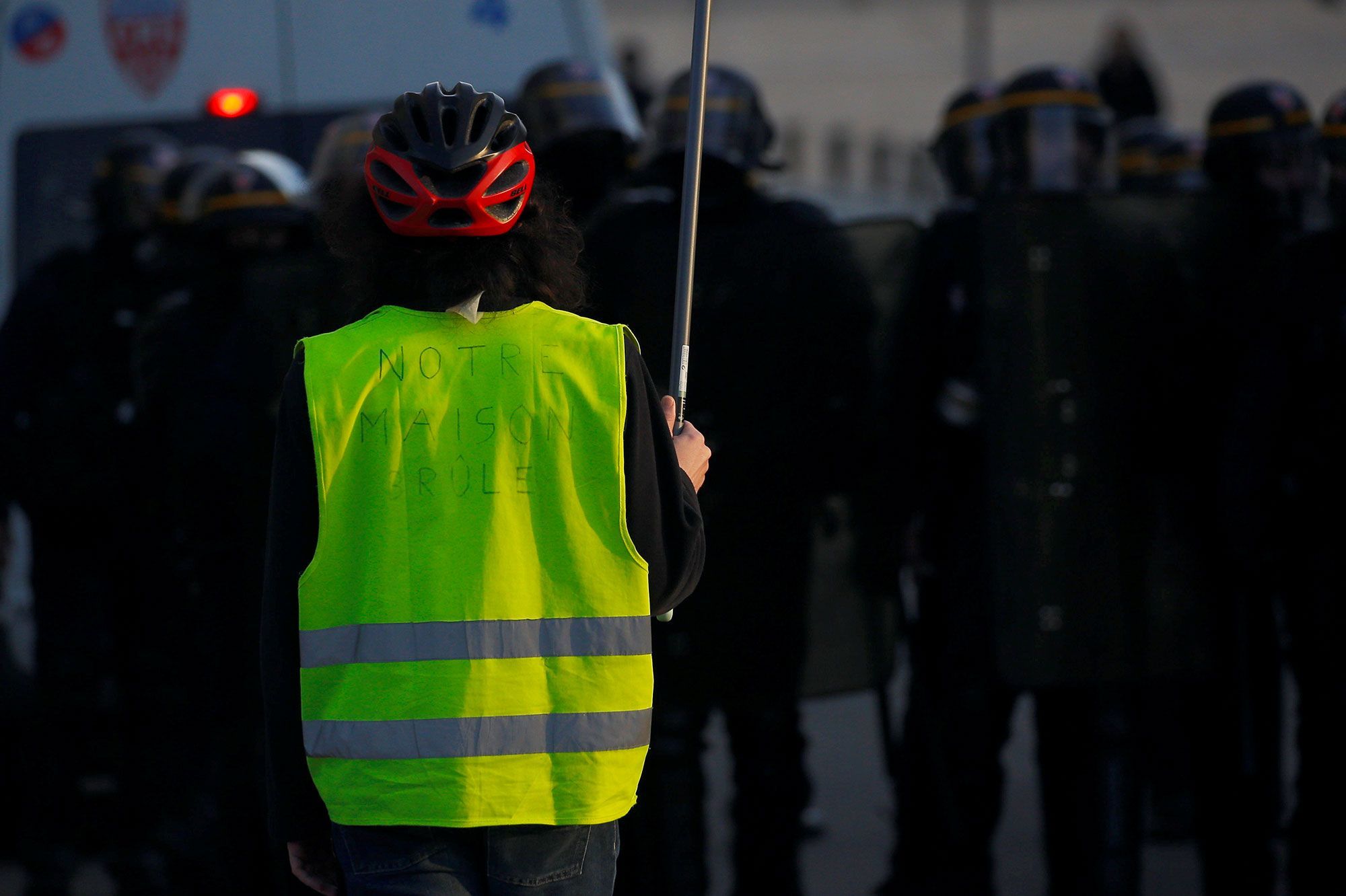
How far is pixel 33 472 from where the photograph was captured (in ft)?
16.6

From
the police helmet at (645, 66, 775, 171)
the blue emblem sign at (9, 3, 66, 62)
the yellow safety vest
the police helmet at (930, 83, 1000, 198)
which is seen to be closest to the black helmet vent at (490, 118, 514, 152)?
the yellow safety vest

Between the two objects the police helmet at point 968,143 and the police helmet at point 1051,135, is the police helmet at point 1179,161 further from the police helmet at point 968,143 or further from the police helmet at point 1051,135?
the police helmet at point 1051,135

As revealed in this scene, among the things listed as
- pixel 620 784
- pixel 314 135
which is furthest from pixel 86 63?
pixel 620 784

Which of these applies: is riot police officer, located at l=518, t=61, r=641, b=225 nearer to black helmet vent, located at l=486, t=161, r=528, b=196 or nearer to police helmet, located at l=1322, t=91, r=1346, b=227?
police helmet, located at l=1322, t=91, r=1346, b=227

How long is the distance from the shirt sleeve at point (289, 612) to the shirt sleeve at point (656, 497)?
15.4 inches

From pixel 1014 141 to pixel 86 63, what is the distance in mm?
3011

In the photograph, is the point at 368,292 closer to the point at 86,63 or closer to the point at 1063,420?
the point at 1063,420

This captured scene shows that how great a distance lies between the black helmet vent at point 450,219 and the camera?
2.38 meters

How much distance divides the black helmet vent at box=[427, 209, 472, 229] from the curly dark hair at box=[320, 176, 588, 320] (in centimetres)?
3

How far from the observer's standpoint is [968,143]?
4977 millimetres

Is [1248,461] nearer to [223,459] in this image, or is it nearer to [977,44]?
[223,459]

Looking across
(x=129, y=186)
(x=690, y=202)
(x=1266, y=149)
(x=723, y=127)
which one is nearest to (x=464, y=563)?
(x=690, y=202)

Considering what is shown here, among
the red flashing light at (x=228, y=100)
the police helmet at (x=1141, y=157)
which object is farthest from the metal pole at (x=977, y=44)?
the red flashing light at (x=228, y=100)

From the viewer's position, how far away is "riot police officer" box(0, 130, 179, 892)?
5.10 metres
